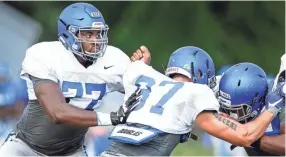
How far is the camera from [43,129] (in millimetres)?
4602

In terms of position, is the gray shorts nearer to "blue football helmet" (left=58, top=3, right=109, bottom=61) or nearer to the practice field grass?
"blue football helmet" (left=58, top=3, right=109, bottom=61)

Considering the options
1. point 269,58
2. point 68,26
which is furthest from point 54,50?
point 269,58

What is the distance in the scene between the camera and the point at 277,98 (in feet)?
13.2

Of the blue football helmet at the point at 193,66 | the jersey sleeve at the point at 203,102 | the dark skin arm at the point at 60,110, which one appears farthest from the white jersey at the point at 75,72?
the jersey sleeve at the point at 203,102

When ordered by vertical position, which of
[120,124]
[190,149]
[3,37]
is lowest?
[190,149]

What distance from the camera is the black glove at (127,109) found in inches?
163

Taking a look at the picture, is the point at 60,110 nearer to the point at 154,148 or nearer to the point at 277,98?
the point at 154,148

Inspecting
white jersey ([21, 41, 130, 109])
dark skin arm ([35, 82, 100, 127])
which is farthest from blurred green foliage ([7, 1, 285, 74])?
dark skin arm ([35, 82, 100, 127])

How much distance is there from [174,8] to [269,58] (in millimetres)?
855

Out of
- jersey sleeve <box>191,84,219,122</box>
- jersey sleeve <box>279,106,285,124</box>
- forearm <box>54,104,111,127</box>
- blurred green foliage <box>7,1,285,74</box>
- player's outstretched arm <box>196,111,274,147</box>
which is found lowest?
blurred green foliage <box>7,1,285,74</box>

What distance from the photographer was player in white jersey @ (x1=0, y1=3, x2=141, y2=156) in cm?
454

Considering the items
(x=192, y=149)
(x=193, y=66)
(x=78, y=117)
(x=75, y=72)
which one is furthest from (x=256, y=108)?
(x=192, y=149)

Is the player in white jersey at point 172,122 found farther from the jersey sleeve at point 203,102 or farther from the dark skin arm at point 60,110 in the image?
the dark skin arm at point 60,110

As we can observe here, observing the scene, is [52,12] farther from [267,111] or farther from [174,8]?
[267,111]
